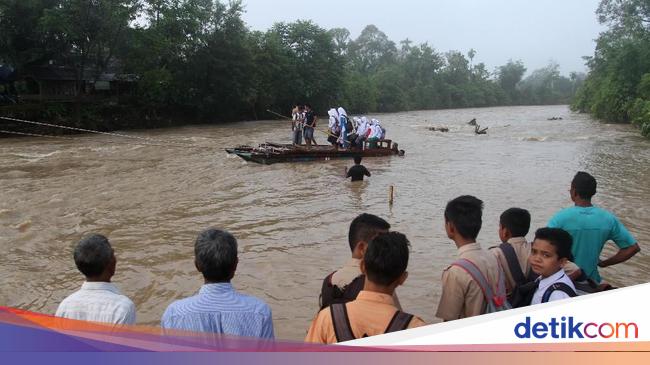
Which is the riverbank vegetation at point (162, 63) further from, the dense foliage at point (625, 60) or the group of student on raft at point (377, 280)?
the group of student on raft at point (377, 280)

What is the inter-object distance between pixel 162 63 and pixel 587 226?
35108mm

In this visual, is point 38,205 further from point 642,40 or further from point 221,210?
point 642,40

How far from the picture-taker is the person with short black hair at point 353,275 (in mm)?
2979

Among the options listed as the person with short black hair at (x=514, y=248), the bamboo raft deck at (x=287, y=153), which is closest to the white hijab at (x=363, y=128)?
the bamboo raft deck at (x=287, y=153)

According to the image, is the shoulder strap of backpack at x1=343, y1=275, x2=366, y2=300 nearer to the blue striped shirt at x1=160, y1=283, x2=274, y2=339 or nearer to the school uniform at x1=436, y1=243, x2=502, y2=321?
the school uniform at x1=436, y1=243, x2=502, y2=321

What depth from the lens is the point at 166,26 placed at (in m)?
35.1

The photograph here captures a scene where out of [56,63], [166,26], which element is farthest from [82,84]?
[166,26]

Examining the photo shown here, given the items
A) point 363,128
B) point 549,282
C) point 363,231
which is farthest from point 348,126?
point 549,282

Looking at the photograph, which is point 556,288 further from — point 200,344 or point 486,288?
point 200,344

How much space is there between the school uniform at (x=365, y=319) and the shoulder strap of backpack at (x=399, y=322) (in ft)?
0.04

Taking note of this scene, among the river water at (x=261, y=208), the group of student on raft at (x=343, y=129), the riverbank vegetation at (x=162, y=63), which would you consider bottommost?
the river water at (x=261, y=208)

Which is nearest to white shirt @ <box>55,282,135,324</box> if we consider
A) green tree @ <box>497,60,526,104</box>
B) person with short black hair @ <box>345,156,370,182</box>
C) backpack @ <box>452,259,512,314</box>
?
backpack @ <box>452,259,512,314</box>

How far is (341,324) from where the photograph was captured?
7.24ft

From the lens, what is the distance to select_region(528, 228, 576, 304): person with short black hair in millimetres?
2900
